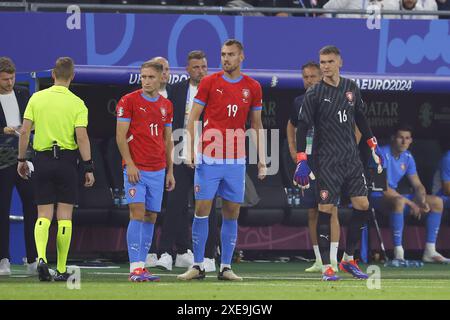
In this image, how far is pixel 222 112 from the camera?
11172 millimetres

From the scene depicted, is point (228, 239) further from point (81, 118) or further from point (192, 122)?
point (81, 118)

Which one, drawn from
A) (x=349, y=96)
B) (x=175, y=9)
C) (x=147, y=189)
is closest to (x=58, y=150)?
(x=147, y=189)

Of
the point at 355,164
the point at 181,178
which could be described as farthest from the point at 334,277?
the point at 181,178

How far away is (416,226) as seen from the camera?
16.3 m

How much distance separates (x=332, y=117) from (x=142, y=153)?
1793 mm

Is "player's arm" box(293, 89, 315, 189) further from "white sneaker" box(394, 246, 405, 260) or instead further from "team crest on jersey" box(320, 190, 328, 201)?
"white sneaker" box(394, 246, 405, 260)

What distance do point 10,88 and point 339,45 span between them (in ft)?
15.4

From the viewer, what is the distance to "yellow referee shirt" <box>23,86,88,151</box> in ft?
36.4

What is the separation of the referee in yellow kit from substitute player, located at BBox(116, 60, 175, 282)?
0.38 m

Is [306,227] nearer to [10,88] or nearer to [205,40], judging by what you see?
[205,40]

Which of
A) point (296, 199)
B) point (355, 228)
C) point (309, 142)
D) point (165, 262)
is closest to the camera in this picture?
point (309, 142)

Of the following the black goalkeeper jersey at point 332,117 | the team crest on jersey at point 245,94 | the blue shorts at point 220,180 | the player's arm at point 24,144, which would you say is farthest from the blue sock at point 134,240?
the black goalkeeper jersey at point 332,117

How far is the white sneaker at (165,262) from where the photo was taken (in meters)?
13.1

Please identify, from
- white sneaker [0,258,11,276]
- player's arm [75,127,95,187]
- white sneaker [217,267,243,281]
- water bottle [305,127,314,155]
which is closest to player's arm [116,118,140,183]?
player's arm [75,127,95,187]
